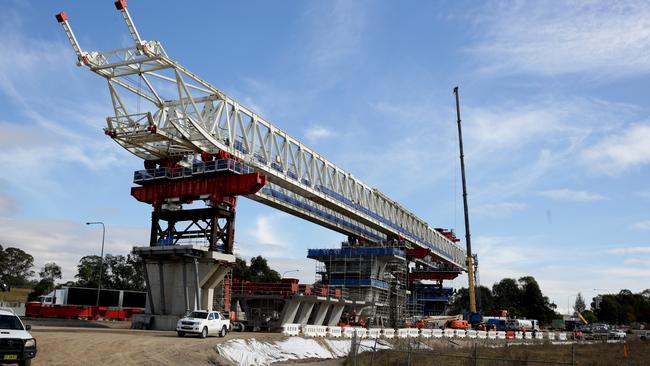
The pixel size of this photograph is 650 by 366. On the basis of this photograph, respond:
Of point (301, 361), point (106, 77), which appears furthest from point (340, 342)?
point (106, 77)

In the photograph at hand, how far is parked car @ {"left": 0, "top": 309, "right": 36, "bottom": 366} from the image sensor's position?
19.8 metres

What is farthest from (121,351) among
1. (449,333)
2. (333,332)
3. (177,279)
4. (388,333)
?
(449,333)

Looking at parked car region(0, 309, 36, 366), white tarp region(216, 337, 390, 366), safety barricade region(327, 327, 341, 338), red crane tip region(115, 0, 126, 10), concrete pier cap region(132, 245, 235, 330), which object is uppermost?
red crane tip region(115, 0, 126, 10)

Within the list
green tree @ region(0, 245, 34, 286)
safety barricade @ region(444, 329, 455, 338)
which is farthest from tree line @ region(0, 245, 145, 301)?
safety barricade @ region(444, 329, 455, 338)

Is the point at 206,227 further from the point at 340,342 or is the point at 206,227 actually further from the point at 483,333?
the point at 483,333

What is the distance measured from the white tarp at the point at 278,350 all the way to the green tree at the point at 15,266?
145m

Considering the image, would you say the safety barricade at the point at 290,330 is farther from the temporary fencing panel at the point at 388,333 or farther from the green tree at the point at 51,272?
the green tree at the point at 51,272

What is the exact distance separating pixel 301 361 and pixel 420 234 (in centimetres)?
6992

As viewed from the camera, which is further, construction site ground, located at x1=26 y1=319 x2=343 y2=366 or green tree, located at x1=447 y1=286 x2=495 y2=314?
green tree, located at x1=447 y1=286 x2=495 y2=314

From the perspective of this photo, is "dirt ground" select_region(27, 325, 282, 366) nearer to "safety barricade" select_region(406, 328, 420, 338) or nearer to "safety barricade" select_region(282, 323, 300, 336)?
"safety barricade" select_region(282, 323, 300, 336)

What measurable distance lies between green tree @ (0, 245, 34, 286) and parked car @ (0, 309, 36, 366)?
156 m

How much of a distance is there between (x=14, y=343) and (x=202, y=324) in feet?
55.3

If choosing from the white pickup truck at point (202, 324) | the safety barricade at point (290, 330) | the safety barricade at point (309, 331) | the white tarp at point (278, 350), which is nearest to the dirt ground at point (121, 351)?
the white tarp at point (278, 350)

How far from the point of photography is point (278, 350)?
34.9 metres
